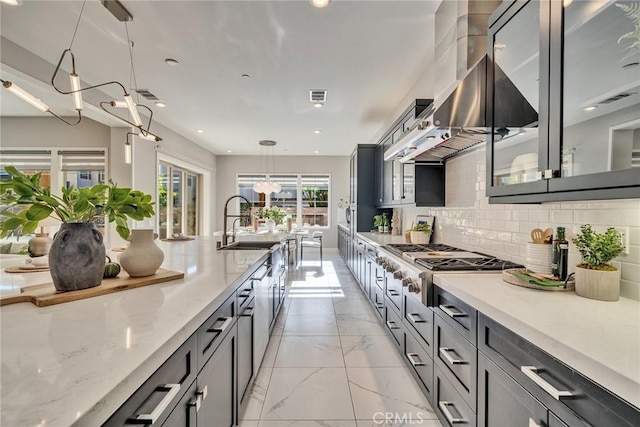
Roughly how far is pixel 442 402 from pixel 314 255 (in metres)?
6.80

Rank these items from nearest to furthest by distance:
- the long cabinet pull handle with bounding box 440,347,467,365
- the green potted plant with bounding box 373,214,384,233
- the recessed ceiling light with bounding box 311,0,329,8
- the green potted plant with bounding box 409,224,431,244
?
the long cabinet pull handle with bounding box 440,347,467,365, the recessed ceiling light with bounding box 311,0,329,8, the green potted plant with bounding box 409,224,431,244, the green potted plant with bounding box 373,214,384,233

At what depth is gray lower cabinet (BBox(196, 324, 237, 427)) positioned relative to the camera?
110 cm

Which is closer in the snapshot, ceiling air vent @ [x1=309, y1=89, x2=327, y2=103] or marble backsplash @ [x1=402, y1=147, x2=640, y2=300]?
marble backsplash @ [x1=402, y1=147, x2=640, y2=300]

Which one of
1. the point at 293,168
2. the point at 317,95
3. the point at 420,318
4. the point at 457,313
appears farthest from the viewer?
the point at 293,168

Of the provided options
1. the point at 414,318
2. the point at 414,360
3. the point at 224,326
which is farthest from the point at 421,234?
the point at 224,326

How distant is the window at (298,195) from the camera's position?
30.3 feet

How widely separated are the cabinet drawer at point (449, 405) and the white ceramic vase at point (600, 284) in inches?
27.7

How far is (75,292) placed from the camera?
3.68 ft

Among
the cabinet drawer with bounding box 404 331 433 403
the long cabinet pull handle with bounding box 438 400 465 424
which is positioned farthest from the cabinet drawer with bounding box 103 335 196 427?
the cabinet drawer with bounding box 404 331 433 403

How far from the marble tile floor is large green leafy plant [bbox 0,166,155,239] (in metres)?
1.38

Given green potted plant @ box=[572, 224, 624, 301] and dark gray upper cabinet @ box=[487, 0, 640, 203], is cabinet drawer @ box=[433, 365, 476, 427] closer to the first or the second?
green potted plant @ box=[572, 224, 624, 301]

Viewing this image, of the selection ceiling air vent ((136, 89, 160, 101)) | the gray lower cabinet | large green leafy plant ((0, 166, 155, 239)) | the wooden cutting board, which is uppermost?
ceiling air vent ((136, 89, 160, 101))

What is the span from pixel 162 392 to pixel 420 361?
1671mm

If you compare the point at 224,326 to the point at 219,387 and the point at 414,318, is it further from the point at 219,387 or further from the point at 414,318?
the point at 414,318
